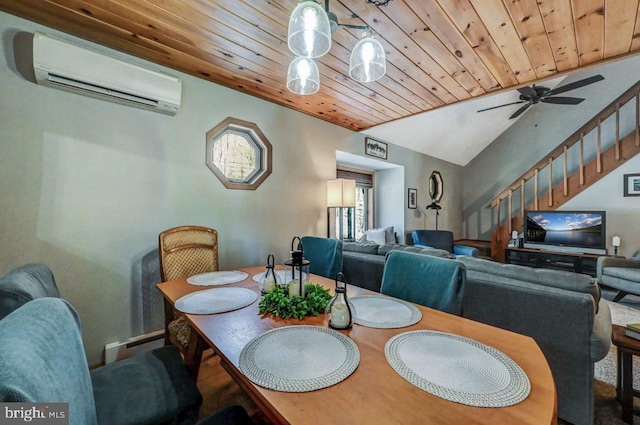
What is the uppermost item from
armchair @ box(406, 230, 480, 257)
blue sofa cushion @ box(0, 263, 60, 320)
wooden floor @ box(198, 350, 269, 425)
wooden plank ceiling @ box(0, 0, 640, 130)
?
wooden plank ceiling @ box(0, 0, 640, 130)

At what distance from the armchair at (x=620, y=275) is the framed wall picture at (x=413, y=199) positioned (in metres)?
2.51

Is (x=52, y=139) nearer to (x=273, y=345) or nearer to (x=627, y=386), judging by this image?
(x=273, y=345)

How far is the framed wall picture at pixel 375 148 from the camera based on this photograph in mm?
3832

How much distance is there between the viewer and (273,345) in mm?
834

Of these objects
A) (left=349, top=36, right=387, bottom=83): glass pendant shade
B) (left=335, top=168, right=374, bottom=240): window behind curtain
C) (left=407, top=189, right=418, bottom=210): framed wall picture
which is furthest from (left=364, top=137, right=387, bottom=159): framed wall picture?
(left=349, top=36, right=387, bottom=83): glass pendant shade

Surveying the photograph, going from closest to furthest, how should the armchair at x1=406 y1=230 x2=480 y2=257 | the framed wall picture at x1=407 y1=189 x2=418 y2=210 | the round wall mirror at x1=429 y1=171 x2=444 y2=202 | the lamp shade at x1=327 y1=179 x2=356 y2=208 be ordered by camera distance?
the lamp shade at x1=327 y1=179 x2=356 y2=208 < the armchair at x1=406 y1=230 x2=480 y2=257 < the framed wall picture at x1=407 y1=189 x2=418 y2=210 < the round wall mirror at x1=429 y1=171 x2=444 y2=202

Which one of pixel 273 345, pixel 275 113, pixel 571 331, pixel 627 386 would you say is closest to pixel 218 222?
pixel 275 113

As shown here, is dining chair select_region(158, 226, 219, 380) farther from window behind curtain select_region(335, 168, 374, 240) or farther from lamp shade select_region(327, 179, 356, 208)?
window behind curtain select_region(335, 168, 374, 240)

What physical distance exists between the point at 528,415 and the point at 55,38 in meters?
2.76

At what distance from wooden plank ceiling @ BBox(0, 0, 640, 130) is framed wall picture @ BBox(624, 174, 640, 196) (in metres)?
3.44

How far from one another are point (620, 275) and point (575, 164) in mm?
2703

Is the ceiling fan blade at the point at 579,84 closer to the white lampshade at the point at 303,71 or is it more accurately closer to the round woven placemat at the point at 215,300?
the white lampshade at the point at 303,71

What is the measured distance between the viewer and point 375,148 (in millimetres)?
3945

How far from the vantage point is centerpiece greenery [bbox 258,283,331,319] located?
1074mm
